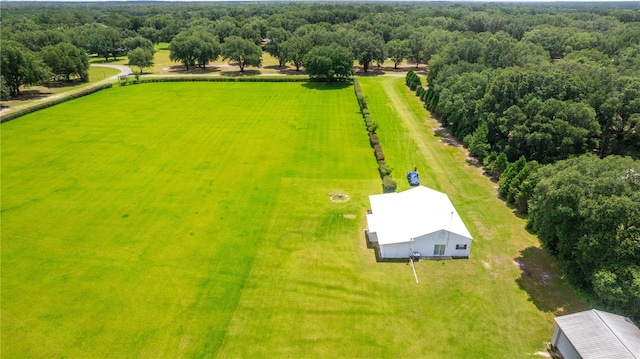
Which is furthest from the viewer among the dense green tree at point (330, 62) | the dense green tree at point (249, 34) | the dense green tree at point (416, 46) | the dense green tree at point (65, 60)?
the dense green tree at point (249, 34)

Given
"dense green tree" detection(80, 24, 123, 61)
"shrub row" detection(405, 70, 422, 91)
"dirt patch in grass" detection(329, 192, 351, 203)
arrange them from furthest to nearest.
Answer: "dense green tree" detection(80, 24, 123, 61)
"shrub row" detection(405, 70, 422, 91)
"dirt patch in grass" detection(329, 192, 351, 203)

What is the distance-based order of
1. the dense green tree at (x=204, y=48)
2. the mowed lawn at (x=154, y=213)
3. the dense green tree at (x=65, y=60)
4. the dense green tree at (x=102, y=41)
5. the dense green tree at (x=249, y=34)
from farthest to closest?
the dense green tree at (x=249, y=34), the dense green tree at (x=102, y=41), the dense green tree at (x=204, y=48), the dense green tree at (x=65, y=60), the mowed lawn at (x=154, y=213)

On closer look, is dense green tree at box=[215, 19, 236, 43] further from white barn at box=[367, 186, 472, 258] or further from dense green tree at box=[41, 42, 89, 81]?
white barn at box=[367, 186, 472, 258]

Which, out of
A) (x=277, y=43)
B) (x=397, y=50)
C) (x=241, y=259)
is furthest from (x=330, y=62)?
(x=241, y=259)

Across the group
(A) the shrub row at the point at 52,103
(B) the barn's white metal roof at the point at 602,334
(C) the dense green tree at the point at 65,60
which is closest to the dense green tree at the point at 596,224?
(B) the barn's white metal roof at the point at 602,334

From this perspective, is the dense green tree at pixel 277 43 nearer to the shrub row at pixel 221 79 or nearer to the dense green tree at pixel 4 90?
the shrub row at pixel 221 79

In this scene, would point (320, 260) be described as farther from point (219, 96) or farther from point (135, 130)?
point (219, 96)

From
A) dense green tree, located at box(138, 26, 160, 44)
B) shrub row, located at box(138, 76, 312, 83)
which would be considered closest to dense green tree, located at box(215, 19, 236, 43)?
dense green tree, located at box(138, 26, 160, 44)
